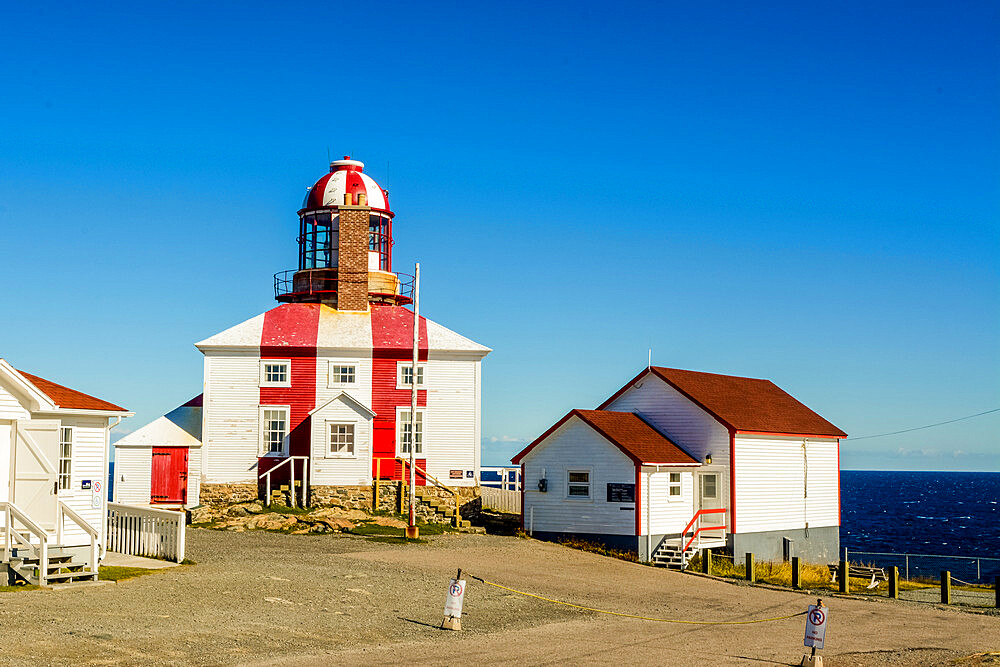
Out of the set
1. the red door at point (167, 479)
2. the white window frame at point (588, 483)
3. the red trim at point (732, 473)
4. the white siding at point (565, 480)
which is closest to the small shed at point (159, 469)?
the red door at point (167, 479)

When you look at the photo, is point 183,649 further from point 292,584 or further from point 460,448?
point 460,448

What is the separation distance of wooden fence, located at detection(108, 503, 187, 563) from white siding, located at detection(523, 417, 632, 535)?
1396 centimetres

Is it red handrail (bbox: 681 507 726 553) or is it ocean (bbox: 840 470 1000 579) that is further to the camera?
ocean (bbox: 840 470 1000 579)

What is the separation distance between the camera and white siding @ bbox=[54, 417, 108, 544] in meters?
24.0

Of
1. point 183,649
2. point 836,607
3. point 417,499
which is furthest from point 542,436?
point 183,649

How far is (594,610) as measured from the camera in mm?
23203

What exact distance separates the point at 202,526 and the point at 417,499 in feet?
27.4

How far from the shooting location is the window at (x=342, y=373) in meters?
43.4

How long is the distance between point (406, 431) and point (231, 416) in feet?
23.1

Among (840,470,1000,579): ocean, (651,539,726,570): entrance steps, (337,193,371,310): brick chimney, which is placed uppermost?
(337,193,371,310): brick chimney

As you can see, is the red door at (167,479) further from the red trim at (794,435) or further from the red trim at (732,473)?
the red trim at (794,435)

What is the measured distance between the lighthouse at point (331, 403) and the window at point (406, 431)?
4 cm

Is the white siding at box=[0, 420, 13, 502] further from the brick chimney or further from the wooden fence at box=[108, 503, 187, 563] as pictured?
the brick chimney

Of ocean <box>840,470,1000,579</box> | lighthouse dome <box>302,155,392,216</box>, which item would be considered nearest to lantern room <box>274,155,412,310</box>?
lighthouse dome <box>302,155,392,216</box>
